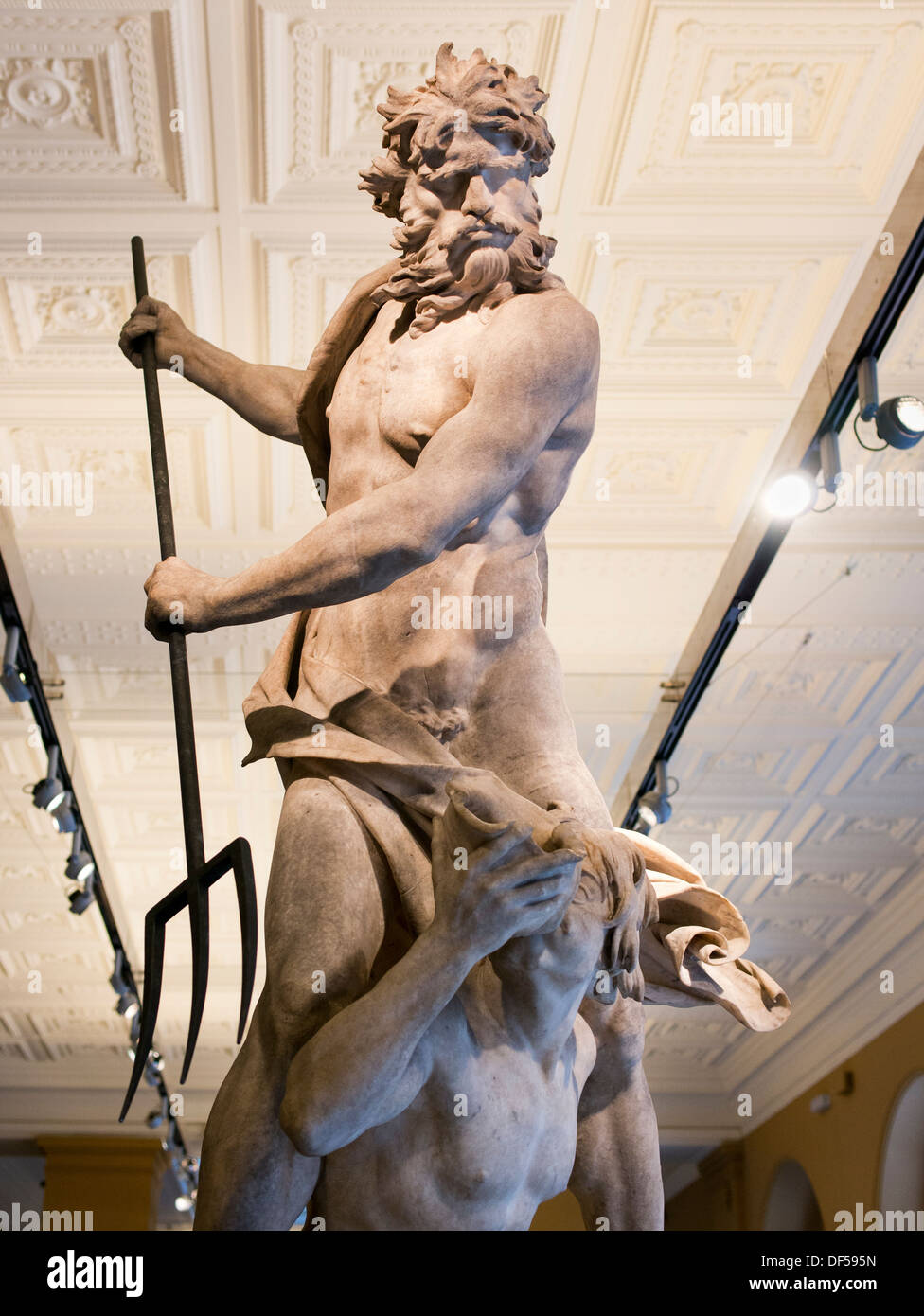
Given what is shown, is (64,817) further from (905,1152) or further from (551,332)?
(905,1152)

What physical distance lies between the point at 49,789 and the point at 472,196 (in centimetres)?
559

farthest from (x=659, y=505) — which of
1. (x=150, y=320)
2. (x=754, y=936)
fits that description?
(x=150, y=320)

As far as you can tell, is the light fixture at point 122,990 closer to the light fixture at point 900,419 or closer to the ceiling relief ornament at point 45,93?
the ceiling relief ornament at point 45,93

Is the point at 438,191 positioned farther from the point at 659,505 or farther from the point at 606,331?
the point at 659,505

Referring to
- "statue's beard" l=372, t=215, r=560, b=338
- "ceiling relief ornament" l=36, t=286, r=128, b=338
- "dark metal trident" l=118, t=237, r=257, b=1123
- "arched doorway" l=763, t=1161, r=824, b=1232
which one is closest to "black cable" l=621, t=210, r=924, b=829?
"ceiling relief ornament" l=36, t=286, r=128, b=338

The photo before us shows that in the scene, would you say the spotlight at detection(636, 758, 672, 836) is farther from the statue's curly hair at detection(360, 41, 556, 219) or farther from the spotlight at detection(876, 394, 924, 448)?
the statue's curly hair at detection(360, 41, 556, 219)

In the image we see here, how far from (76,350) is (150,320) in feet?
15.5

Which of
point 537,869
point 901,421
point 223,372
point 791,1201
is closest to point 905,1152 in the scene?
point 791,1201

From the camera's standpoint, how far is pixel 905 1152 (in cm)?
1191

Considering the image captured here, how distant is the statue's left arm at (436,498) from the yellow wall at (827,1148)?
980 centimetres

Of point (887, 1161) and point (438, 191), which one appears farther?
point (887, 1161)

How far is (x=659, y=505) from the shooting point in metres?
8.59

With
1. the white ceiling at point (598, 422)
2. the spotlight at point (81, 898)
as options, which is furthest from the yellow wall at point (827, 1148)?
the spotlight at point (81, 898)

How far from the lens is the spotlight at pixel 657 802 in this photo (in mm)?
8297
